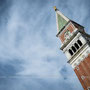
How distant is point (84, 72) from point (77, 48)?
6122 millimetres

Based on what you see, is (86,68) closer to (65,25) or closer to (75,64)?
(75,64)

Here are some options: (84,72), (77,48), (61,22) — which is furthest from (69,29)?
(84,72)

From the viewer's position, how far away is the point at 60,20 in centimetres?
4328

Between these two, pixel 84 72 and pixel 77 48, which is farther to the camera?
pixel 77 48

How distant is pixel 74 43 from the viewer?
1374 inches

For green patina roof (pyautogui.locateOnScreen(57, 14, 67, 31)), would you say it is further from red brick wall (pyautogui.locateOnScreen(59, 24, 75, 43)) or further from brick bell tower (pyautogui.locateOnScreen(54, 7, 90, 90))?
red brick wall (pyautogui.locateOnScreen(59, 24, 75, 43))

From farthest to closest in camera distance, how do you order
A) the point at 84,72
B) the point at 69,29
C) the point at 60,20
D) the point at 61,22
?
1. the point at 60,20
2. the point at 61,22
3. the point at 69,29
4. the point at 84,72

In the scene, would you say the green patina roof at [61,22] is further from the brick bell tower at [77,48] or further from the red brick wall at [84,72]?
the red brick wall at [84,72]

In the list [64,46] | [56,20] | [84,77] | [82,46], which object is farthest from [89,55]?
[56,20]

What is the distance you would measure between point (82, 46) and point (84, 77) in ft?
22.0

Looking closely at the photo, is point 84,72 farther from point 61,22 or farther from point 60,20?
point 60,20

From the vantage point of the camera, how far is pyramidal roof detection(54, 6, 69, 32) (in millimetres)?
40722

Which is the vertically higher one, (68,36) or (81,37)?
(68,36)

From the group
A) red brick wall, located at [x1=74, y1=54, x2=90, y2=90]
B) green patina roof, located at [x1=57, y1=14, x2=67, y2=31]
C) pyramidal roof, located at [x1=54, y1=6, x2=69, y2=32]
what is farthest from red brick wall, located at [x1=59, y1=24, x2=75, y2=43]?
red brick wall, located at [x1=74, y1=54, x2=90, y2=90]
